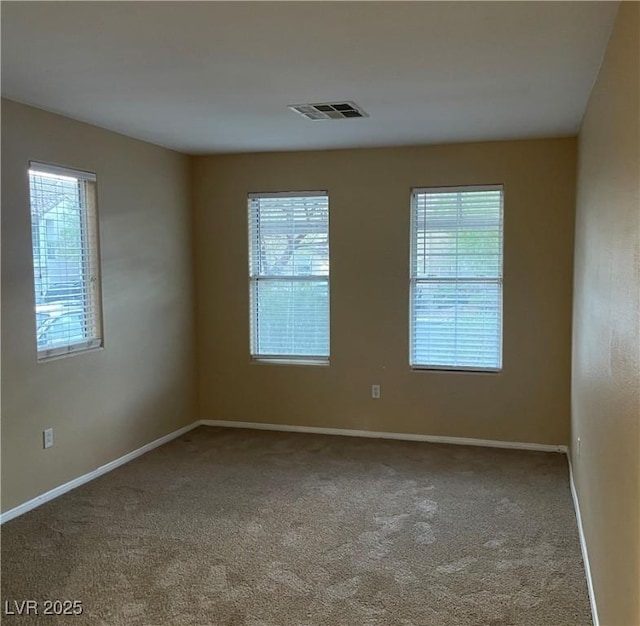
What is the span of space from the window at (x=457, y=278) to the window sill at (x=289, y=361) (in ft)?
2.57

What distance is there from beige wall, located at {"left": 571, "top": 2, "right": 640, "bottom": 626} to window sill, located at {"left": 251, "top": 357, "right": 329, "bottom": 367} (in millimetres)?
2449

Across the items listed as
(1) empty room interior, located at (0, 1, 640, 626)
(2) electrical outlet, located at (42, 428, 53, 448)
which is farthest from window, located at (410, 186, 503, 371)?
(2) electrical outlet, located at (42, 428, 53, 448)

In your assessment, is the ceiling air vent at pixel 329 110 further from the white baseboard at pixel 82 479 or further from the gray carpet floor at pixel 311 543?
the white baseboard at pixel 82 479

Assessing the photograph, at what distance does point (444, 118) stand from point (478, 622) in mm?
2861

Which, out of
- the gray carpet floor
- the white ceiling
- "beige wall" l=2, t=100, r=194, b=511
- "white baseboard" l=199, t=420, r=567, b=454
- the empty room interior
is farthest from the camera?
"white baseboard" l=199, t=420, r=567, b=454

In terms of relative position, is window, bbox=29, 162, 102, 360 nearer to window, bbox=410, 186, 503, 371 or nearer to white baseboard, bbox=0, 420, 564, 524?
white baseboard, bbox=0, 420, 564, 524

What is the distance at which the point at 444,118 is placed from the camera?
3.88m

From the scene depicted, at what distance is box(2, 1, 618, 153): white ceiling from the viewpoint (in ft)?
7.27

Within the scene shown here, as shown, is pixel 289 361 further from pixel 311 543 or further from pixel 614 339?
pixel 614 339

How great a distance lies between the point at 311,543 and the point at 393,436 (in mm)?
2035

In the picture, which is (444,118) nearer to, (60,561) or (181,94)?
(181,94)

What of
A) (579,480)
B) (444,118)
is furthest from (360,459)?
(444,118)

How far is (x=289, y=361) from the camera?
5383 mm

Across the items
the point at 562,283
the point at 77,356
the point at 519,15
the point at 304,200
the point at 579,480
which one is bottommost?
the point at 579,480
